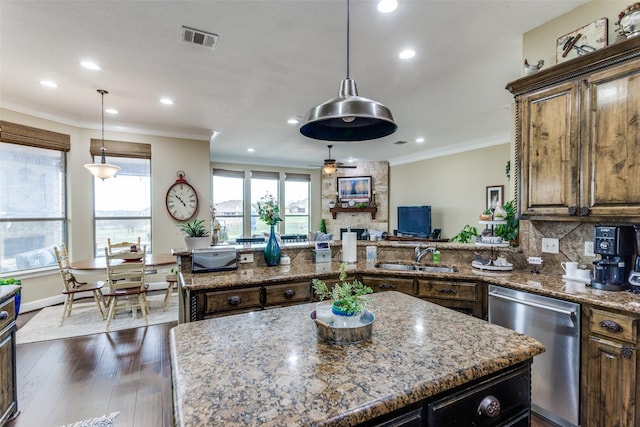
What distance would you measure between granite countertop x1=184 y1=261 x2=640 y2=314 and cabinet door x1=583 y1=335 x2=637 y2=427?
23 centimetres

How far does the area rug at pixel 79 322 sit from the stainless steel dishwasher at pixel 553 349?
3.96 m

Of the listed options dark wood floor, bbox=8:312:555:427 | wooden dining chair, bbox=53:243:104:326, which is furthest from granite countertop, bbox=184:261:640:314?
wooden dining chair, bbox=53:243:104:326

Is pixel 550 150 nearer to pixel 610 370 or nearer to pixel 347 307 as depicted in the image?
pixel 610 370

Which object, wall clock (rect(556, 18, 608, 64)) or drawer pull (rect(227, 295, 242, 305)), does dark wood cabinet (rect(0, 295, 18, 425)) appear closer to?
drawer pull (rect(227, 295, 242, 305))

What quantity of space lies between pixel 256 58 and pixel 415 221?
6000mm

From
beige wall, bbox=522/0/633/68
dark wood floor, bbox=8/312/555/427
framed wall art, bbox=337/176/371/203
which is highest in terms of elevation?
beige wall, bbox=522/0/633/68

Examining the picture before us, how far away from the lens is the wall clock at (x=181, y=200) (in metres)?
5.60

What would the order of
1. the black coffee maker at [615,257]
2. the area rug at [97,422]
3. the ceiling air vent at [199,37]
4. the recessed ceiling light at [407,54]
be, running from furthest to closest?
1. the recessed ceiling light at [407,54]
2. the ceiling air vent at [199,37]
3. the area rug at [97,422]
4. the black coffee maker at [615,257]

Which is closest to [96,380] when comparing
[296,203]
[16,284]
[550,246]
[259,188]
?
[16,284]

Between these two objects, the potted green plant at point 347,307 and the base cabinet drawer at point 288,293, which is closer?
the potted green plant at point 347,307

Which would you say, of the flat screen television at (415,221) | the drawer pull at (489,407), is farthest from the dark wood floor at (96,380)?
the flat screen television at (415,221)

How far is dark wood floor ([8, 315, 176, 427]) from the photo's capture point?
2197 mm

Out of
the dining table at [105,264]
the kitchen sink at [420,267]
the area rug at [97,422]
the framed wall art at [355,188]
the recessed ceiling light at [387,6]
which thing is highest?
the recessed ceiling light at [387,6]

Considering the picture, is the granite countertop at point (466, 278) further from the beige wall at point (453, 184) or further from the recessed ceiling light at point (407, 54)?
the beige wall at point (453, 184)
